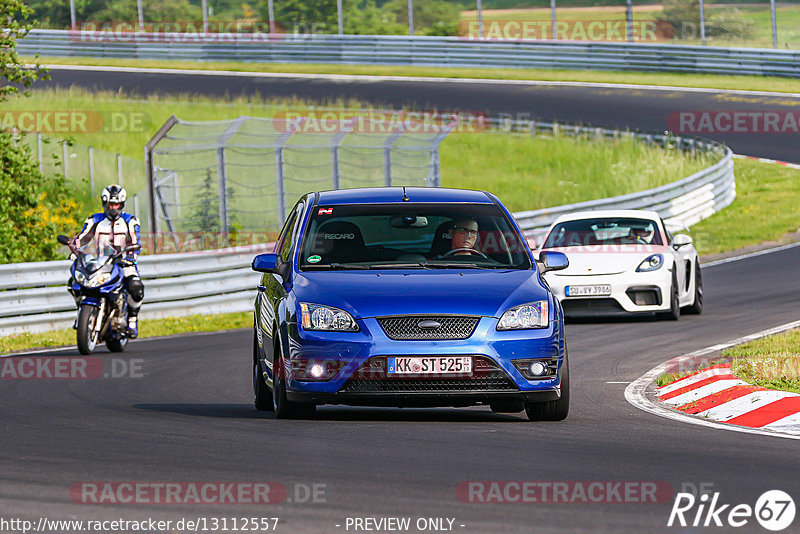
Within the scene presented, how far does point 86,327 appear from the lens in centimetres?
1512

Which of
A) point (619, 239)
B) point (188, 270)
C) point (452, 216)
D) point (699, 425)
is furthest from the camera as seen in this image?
point (188, 270)

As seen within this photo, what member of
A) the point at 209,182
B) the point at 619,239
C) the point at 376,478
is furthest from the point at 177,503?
the point at 209,182

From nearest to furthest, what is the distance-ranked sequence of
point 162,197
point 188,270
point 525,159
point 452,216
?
point 452,216
point 188,270
point 162,197
point 525,159

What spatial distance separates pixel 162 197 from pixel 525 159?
14.4 m

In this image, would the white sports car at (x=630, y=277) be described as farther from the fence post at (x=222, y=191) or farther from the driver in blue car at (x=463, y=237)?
the fence post at (x=222, y=191)

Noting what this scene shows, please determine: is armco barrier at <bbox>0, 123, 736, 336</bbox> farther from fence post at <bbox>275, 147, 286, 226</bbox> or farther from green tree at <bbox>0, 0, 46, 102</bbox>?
green tree at <bbox>0, 0, 46, 102</bbox>

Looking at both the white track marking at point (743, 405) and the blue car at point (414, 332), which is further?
the white track marking at point (743, 405)

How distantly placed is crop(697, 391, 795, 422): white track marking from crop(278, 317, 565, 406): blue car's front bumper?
1547 mm

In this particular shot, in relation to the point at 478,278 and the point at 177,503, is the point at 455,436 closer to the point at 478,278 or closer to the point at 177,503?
the point at 478,278

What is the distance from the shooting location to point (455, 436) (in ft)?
27.8

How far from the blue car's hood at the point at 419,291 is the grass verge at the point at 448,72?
37238 millimetres

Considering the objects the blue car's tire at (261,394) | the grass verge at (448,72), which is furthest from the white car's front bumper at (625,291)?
the grass verge at (448,72)

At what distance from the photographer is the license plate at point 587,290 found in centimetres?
1698

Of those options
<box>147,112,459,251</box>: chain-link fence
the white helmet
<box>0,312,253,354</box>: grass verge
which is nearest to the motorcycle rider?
the white helmet
